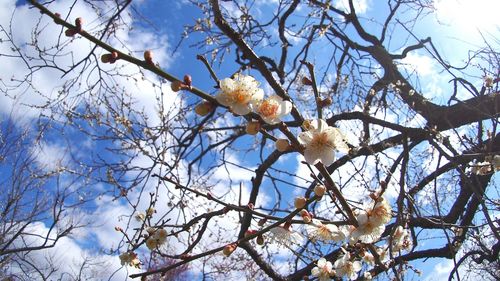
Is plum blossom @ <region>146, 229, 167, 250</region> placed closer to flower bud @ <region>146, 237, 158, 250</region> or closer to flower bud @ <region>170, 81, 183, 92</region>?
flower bud @ <region>146, 237, 158, 250</region>

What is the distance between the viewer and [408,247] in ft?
7.68

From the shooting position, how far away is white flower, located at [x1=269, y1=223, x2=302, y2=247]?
151 cm

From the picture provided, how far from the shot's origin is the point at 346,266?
2.00m

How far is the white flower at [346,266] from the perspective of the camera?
196 centimetres

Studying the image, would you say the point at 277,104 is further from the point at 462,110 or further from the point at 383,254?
the point at 462,110

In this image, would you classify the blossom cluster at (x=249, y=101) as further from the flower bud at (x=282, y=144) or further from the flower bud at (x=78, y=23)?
the flower bud at (x=78, y=23)

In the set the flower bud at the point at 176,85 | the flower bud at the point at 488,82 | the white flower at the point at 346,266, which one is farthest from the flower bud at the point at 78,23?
the flower bud at the point at 488,82

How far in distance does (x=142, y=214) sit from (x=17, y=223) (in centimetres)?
670

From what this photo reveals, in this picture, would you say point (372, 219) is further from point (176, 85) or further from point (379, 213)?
point (176, 85)

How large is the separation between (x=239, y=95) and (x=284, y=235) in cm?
63

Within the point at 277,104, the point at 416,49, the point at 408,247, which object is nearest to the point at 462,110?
the point at 416,49

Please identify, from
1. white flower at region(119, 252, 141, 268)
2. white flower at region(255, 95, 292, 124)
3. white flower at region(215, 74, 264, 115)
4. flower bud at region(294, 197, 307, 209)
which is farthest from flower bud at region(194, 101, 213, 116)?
white flower at region(119, 252, 141, 268)

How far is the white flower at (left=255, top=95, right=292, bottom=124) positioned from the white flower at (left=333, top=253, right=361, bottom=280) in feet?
3.47

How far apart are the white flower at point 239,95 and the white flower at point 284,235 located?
53cm
